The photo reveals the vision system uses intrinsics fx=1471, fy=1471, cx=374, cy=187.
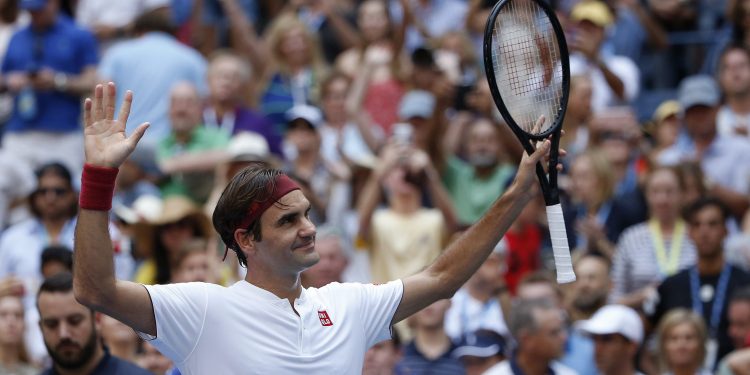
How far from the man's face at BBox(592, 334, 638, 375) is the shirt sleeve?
4.02 m

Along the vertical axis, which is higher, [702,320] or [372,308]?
[372,308]

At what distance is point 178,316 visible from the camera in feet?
15.9

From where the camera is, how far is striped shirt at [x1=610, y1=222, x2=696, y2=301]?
980 cm

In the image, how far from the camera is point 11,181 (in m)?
11.1

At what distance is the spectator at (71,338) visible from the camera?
659 cm

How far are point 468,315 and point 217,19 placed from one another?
671cm

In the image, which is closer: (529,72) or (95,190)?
(95,190)

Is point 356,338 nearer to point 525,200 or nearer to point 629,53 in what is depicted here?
point 525,200

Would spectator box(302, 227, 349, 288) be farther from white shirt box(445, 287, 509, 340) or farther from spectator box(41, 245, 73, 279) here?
spectator box(41, 245, 73, 279)

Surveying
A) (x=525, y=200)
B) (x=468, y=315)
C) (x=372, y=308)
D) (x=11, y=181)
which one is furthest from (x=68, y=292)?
(x=11, y=181)

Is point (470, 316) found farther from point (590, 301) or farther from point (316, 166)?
point (316, 166)

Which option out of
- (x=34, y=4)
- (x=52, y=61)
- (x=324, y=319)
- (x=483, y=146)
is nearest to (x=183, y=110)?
(x=52, y=61)

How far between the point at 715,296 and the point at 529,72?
369 centimetres

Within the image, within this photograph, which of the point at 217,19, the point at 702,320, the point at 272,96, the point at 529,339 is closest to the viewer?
the point at 529,339
